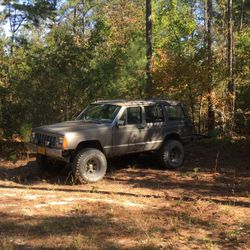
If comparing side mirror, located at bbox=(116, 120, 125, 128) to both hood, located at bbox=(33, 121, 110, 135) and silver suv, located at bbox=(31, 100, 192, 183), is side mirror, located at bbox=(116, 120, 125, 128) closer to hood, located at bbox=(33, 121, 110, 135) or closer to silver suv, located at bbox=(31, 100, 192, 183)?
silver suv, located at bbox=(31, 100, 192, 183)

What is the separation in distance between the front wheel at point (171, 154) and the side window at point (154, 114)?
2.29 feet

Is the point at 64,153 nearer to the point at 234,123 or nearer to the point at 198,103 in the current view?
the point at 198,103

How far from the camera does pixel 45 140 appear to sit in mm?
9367

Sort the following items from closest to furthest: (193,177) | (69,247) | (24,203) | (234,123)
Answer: (69,247), (24,203), (193,177), (234,123)

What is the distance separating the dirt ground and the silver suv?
1.42 feet

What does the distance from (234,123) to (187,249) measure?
12320 mm

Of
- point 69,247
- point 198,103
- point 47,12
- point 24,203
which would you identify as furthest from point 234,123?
point 47,12

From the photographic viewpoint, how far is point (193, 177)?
10.1 m

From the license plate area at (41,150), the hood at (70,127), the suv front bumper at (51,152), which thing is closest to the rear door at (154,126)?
the hood at (70,127)

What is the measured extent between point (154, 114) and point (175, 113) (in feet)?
2.61

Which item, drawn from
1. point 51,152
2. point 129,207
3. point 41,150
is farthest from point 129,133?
point 129,207

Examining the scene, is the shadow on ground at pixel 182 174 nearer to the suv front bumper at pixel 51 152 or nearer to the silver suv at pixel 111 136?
the silver suv at pixel 111 136

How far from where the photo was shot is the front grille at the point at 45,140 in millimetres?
9125

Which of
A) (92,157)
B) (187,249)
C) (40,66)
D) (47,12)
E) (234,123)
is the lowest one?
(187,249)
